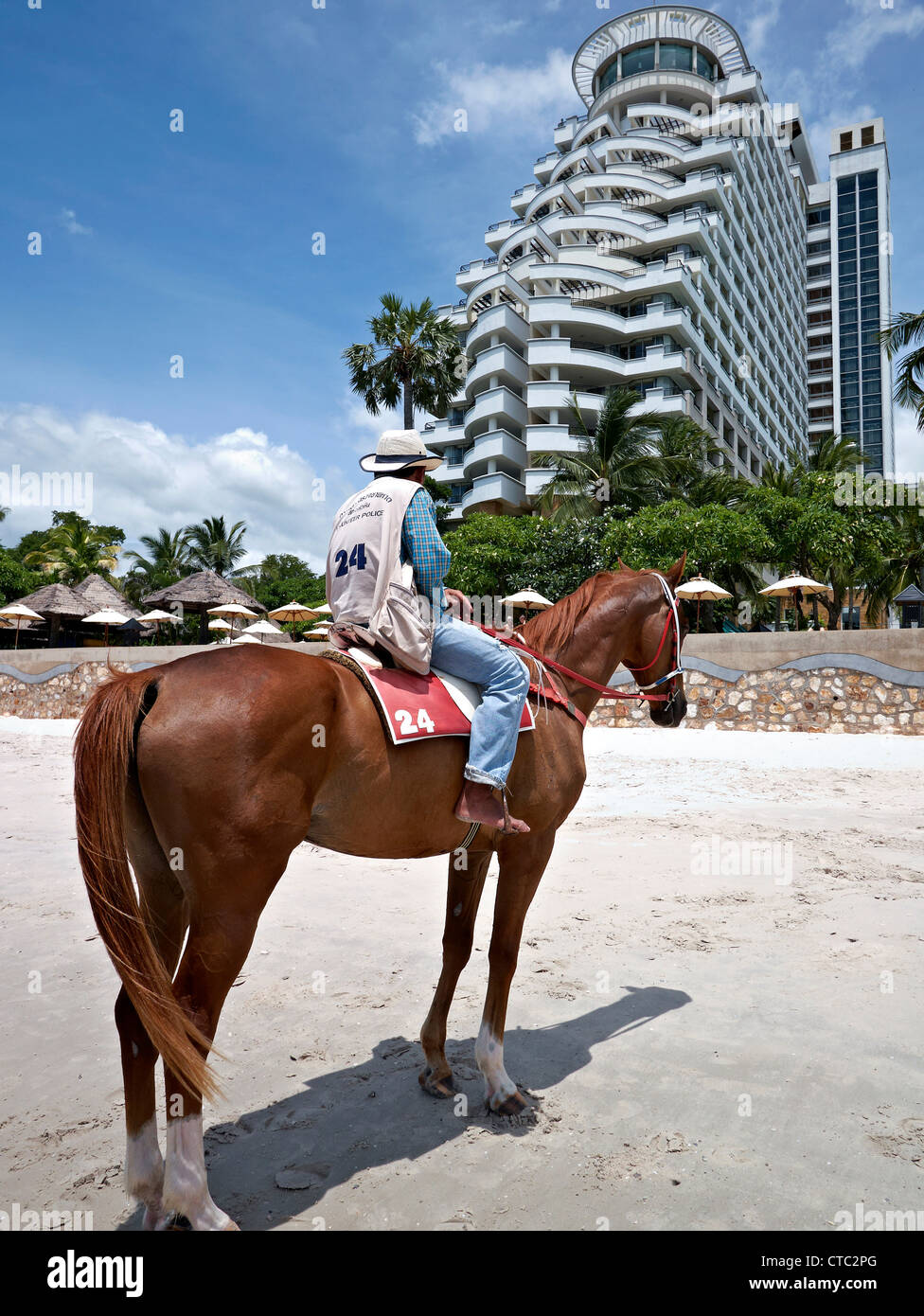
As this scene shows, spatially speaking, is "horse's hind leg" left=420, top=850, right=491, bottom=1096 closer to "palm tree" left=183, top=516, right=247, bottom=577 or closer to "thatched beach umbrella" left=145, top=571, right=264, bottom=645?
"thatched beach umbrella" left=145, top=571, right=264, bottom=645

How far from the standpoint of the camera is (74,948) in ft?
16.0

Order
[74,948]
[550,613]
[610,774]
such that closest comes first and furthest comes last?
[550,613] → [74,948] → [610,774]

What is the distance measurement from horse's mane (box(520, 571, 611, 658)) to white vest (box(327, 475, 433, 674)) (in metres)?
0.98

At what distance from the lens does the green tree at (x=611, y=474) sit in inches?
1247

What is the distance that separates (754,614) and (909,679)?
71.9 feet

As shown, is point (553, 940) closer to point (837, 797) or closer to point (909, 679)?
point (837, 797)

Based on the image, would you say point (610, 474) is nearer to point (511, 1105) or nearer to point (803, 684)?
point (803, 684)

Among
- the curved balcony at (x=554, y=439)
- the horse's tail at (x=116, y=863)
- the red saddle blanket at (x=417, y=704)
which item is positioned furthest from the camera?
the curved balcony at (x=554, y=439)

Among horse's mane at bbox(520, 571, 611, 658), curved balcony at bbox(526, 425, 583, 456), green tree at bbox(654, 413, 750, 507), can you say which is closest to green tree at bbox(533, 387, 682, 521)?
green tree at bbox(654, 413, 750, 507)

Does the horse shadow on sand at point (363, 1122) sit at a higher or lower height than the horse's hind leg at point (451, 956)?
lower

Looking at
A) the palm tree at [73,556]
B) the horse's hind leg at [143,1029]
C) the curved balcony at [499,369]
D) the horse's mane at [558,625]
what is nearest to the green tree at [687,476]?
the curved balcony at [499,369]

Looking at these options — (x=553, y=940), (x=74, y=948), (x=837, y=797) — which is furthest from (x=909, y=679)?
(x=74, y=948)

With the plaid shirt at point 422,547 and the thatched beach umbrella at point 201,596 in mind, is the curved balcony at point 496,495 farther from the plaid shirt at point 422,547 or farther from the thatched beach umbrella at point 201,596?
the plaid shirt at point 422,547

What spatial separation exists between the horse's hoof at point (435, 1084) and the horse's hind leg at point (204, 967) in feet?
3.55
